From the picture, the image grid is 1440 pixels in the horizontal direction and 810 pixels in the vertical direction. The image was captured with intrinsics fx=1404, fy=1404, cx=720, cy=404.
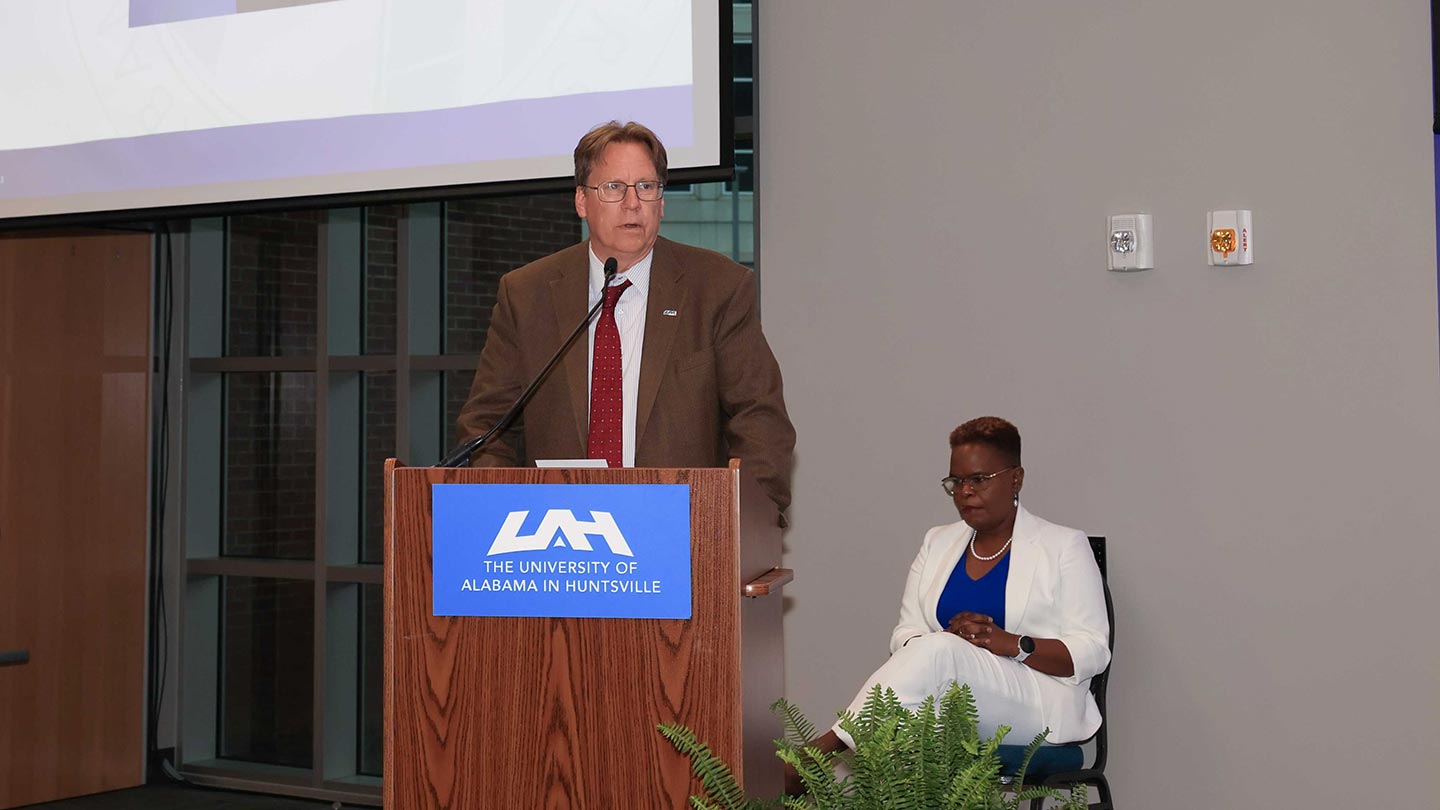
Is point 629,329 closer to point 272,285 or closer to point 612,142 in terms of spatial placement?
point 612,142

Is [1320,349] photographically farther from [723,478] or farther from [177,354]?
[177,354]

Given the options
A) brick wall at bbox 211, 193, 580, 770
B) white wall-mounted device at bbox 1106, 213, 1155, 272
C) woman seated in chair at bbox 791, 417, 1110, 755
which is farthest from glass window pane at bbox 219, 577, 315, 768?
white wall-mounted device at bbox 1106, 213, 1155, 272

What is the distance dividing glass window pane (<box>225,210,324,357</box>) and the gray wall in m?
2.09

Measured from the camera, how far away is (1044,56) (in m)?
3.71

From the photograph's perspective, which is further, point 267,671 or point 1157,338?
point 267,671

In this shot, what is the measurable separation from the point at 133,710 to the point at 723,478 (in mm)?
4203

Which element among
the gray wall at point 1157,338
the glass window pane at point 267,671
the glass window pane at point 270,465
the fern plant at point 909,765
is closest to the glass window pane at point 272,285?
the glass window pane at point 270,465

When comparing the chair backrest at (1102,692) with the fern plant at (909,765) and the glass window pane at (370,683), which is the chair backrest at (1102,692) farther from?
the glass window pane at (370,683)

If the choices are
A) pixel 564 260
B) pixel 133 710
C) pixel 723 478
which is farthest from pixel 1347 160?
pixel 133 710

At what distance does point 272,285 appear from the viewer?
542 centimetres

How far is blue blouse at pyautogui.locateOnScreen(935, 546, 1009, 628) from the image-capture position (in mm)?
3273

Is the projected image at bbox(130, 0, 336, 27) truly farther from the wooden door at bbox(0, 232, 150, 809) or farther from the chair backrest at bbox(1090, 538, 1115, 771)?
the chair backrest at bbox(1090, 538, 1115, 771)

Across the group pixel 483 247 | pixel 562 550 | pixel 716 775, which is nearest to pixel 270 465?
pixel 483 247

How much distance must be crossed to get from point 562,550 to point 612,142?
83 cm
